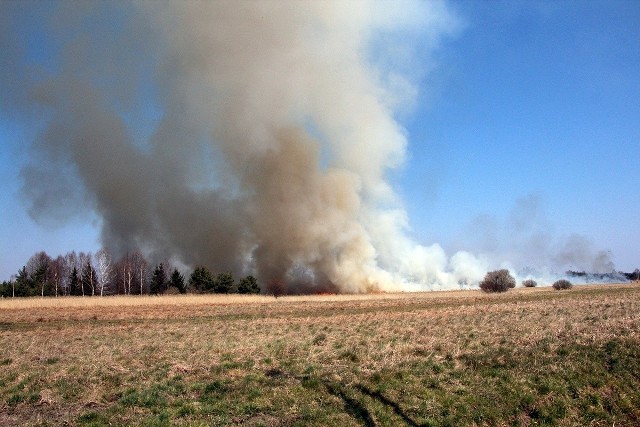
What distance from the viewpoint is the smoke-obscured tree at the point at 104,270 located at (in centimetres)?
8587

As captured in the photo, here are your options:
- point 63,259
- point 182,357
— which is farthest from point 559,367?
point 63,259

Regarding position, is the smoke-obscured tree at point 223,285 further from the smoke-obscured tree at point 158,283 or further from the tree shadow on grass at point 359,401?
the tree shadow on grass at point 359,401

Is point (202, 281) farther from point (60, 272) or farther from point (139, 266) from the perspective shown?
point (60, 272)

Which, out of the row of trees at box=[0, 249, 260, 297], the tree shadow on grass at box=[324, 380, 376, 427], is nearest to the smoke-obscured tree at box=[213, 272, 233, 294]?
the row of trees at box=[0, 249, 260, 297]

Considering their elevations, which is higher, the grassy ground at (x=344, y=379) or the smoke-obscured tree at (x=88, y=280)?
the smoke-obscured tree at (x=88, y=280)

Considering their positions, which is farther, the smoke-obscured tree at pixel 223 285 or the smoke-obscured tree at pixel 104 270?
the smoke-obscured tree at pixel 104 270

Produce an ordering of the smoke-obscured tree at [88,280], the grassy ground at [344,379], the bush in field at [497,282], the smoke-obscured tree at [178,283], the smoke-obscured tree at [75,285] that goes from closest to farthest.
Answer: the grassy ground at [344,379] < the bush in field at [497,282] < the smoke-obscured tree at [178,283] < the smoke-obscured tree at [88,280] < the smoke-obscured tree at [75,285]

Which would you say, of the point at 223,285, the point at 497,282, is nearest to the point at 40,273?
the point at 223,285

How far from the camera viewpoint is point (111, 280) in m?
96.4

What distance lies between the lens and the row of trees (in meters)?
71.7

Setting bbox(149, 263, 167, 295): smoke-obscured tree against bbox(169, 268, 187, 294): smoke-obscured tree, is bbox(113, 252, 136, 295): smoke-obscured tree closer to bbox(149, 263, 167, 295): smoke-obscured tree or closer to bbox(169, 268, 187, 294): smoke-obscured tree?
bbox(149, 263, 167, 295): smoke-obscured tree

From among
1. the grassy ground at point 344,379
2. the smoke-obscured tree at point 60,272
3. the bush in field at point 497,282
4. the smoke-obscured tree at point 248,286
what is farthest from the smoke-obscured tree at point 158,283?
the grassy ground at point 344,379

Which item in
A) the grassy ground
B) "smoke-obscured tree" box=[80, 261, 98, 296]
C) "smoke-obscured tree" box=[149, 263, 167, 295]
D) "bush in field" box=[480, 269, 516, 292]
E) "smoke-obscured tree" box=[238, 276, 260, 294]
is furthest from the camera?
"smoke-obscured tree" box=[80, 261, 98, 296]

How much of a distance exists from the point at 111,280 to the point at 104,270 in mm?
8334
